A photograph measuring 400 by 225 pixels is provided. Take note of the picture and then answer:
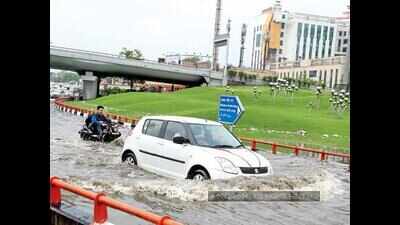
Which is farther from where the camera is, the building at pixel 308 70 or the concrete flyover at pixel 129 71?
the concrete flyover at pixel 129 71

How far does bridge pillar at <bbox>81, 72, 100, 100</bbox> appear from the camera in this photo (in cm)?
796

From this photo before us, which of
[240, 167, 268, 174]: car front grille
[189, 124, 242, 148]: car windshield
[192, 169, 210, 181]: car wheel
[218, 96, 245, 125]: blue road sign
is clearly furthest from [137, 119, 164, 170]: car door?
[218, 96, 245, 125]: blue road sign

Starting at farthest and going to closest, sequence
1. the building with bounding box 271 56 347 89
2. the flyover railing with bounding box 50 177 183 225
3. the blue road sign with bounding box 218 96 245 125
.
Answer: the blue road sign with bounding box 218 96 245 125, the building with bounding box 271 56 347 89, the flyover railing with bounding box 50 177 183 225

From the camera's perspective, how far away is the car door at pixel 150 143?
578 centimetres

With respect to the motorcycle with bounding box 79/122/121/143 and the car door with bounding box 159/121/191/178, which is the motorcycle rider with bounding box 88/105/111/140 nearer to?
the motorcycle with bounding box 79/122/121/143

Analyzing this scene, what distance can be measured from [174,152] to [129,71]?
11.9 feet

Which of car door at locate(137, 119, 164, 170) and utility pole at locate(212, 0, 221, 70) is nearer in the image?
utility pole at locate(212, 0, 221, 70)

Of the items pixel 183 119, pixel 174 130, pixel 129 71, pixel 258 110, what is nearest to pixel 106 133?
pixel 129 71

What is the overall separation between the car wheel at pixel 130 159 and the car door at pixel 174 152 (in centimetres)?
60

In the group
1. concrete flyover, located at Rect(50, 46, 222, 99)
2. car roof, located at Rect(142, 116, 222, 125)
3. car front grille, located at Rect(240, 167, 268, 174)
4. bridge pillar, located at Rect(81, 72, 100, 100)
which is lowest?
car front grille, located at Rect(240, 167, 268, 174)

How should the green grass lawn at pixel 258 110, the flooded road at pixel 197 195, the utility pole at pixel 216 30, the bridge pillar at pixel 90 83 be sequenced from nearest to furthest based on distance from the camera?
1. the flooded road at pixel 197 195
2. the utility pole at pixel 216 30
3. the green grass lawn at pixel 258 110
4. the bridge pillar at pixel 90 83

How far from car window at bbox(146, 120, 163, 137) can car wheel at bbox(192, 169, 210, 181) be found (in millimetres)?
832

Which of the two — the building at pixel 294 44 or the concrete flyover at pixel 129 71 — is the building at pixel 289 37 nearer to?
the building at pixel 294 44

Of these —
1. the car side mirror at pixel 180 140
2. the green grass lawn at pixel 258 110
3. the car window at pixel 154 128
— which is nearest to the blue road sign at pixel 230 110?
the green grass lawn at pixel 258 110
